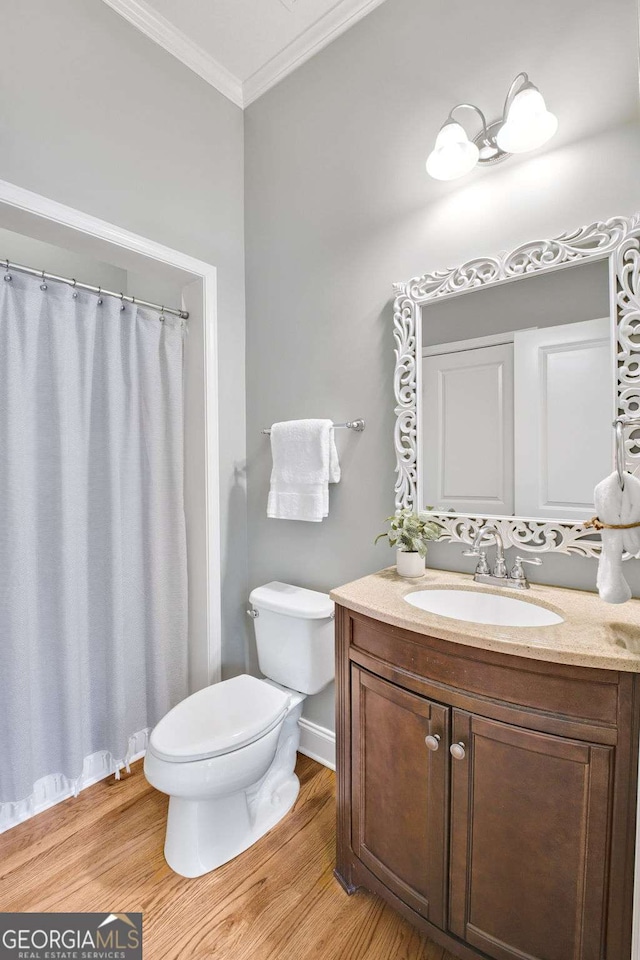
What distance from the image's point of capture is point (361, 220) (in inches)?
66.9

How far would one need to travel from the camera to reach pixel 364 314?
1.70 m

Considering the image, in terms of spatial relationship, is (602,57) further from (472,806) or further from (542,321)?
(472,806)

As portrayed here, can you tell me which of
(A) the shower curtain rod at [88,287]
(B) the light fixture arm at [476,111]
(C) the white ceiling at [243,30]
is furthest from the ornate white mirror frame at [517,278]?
(C) the white ceiling at [243,30]

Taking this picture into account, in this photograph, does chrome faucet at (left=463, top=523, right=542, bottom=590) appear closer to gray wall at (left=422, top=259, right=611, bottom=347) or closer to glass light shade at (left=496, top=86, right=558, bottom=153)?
gray wall at (left=422, top=259, right=611, bottom=347)

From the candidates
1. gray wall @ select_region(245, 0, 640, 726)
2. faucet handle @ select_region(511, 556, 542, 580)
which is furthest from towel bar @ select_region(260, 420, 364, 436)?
faucet handle @ select_region(511, 556, 542, 580)

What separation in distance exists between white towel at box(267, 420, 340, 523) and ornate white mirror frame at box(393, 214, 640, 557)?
30 cm

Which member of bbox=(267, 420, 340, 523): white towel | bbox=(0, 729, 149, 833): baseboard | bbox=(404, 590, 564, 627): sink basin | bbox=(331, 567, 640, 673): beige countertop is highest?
bbox=(267, 420, 340, 523): white towel

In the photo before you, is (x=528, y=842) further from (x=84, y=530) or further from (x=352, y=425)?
(x=84, y=530)

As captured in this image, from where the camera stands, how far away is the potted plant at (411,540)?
143cm

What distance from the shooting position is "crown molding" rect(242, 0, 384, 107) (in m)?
1.67

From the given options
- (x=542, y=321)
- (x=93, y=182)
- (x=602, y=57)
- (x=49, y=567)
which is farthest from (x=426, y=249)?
(x=49, y=567)

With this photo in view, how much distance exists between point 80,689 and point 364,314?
1.79m

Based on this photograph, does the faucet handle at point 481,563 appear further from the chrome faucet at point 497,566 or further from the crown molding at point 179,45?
the crown molding at point 179,45

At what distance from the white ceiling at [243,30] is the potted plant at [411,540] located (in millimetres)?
1885
